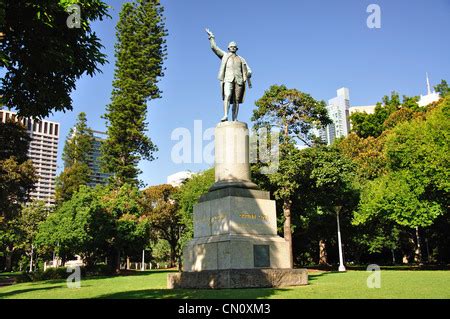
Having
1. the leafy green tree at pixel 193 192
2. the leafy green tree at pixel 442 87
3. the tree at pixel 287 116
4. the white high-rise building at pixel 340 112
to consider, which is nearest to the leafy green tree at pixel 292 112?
the tree at pixel 287 116

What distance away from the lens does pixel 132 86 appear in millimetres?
37969

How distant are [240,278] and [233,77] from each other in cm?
660

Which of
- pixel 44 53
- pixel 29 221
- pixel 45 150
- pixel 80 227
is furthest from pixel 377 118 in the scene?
pixel 45 150

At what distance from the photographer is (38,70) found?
1111cm

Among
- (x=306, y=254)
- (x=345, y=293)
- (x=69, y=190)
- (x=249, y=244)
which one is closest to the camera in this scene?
(x=345, y=293)

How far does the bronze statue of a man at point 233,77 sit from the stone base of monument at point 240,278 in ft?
16.8

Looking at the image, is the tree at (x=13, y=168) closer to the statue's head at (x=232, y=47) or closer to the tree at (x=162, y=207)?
the tree at (x=162, y=207)

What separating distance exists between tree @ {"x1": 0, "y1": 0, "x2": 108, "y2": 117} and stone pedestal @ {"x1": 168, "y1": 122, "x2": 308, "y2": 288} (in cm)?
459

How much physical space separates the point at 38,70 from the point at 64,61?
90 cm

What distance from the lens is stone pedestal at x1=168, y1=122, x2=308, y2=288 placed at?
430 inches

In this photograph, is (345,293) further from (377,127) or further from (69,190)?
(69,190)

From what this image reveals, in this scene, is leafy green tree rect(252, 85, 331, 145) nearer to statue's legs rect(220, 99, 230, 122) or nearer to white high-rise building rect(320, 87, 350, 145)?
statue's legs rect(220, 99, 230, 122)

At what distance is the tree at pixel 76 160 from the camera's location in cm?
4900

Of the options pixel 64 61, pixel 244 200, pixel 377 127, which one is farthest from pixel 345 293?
pixel 377 127
